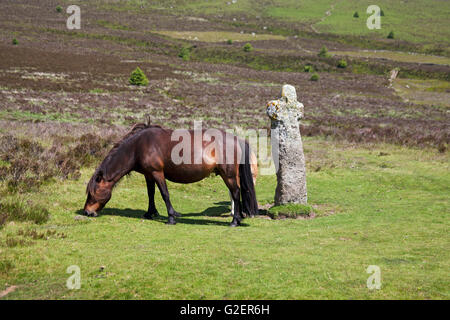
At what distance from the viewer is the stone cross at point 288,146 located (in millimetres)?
13818

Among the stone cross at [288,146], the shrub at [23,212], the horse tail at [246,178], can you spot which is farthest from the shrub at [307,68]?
the shrub at [23,212]

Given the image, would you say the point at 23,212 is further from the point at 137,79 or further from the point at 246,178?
the point at 137,79

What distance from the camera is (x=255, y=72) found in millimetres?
88625

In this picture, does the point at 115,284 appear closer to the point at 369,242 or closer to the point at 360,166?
the point at 369,242

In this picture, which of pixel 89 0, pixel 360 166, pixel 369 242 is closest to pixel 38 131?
pixel 360 166

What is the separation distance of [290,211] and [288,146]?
2133 millimetres

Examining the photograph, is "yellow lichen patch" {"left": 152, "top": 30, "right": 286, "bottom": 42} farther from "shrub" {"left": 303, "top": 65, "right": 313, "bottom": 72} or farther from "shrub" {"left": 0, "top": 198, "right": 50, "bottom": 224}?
"shrub" {"left": 0, "top": 198, "right": 50, "bottom": 224}

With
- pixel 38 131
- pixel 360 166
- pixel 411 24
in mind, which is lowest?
pixel 360 166

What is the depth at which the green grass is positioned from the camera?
705 cm

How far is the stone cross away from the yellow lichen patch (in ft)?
396

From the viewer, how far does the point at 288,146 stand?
13930 mm

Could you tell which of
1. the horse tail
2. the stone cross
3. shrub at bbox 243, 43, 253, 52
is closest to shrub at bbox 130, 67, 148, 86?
the stone cross

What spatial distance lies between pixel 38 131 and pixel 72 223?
42.1ft

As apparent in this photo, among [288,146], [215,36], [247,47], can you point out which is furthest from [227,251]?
[215,36]
